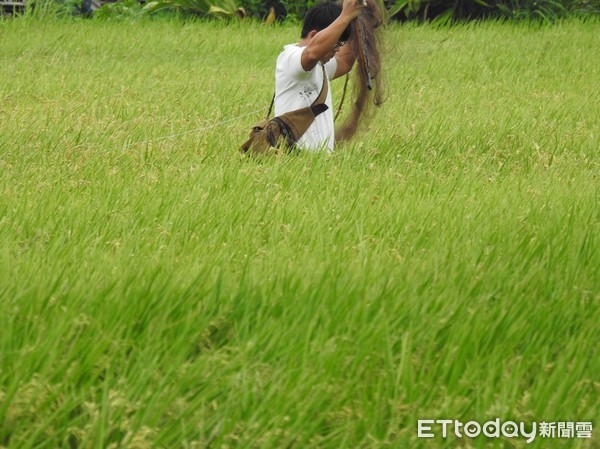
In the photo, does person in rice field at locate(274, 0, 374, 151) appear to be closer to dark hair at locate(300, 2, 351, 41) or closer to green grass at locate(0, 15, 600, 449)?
dark hair at locate(300, 2, 351, 41)

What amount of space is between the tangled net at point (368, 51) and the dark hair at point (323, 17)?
0.11 m

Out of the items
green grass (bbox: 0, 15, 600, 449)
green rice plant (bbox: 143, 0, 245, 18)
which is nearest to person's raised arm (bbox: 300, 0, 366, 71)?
green grass (bbox: 0, 15, 600, 449)

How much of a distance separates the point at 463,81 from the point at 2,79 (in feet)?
11.2

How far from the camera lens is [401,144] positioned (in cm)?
611

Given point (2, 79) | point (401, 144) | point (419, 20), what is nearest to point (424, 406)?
point (401, 144)

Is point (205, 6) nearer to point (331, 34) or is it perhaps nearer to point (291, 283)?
point (331, 34)

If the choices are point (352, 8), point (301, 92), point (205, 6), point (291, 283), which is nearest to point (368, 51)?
point (352, 8)

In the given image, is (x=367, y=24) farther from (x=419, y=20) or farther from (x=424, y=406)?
(x=419, y=20)

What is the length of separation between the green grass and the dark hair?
0.93ft

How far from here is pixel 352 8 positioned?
17.3 ft

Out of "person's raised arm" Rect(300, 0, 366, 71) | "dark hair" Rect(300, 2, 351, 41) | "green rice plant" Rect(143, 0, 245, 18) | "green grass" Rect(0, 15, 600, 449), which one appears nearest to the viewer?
"green grass" Rect(0, 15, 600, 449)

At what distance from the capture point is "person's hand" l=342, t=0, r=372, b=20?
527 cm

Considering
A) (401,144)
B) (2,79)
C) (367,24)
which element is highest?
(367,24)

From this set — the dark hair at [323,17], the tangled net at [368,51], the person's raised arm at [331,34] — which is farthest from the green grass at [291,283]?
the person's raised arm at [331,34]
